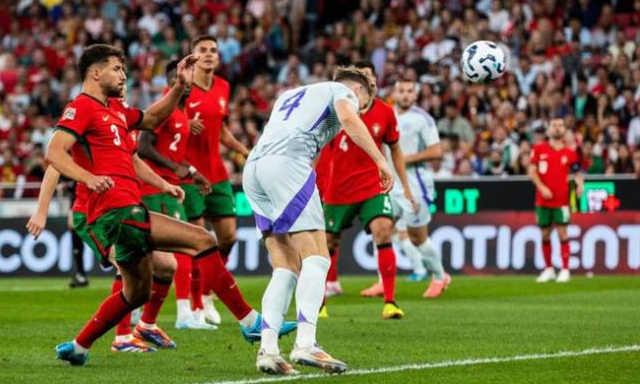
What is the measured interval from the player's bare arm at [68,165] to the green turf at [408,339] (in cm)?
124

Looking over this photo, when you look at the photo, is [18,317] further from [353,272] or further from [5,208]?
[5,208]

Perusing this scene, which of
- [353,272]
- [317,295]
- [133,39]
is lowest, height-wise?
[353,272]

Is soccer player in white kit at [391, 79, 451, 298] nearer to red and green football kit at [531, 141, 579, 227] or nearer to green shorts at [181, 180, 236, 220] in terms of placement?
red and green football kit at [531, 141, 579, 227]

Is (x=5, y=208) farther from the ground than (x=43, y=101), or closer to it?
closer to it

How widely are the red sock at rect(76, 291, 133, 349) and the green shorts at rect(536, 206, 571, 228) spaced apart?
11817 millimetres

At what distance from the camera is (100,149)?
9.76 meters

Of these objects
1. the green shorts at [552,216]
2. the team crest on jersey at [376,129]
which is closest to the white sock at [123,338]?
the team crest on jersey at [376,129]

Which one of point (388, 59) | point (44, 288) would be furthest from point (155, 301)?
point (388, 59)

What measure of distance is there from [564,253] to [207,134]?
27.8ft

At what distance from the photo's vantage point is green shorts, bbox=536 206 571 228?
67.5 feet

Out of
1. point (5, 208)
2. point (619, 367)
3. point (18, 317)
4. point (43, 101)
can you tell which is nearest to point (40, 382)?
point (619, 367)

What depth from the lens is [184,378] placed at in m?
8.89

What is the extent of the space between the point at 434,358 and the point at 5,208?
634 inches

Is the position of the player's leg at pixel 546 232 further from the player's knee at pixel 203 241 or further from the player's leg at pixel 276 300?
the player's leg at pixel 276 300
